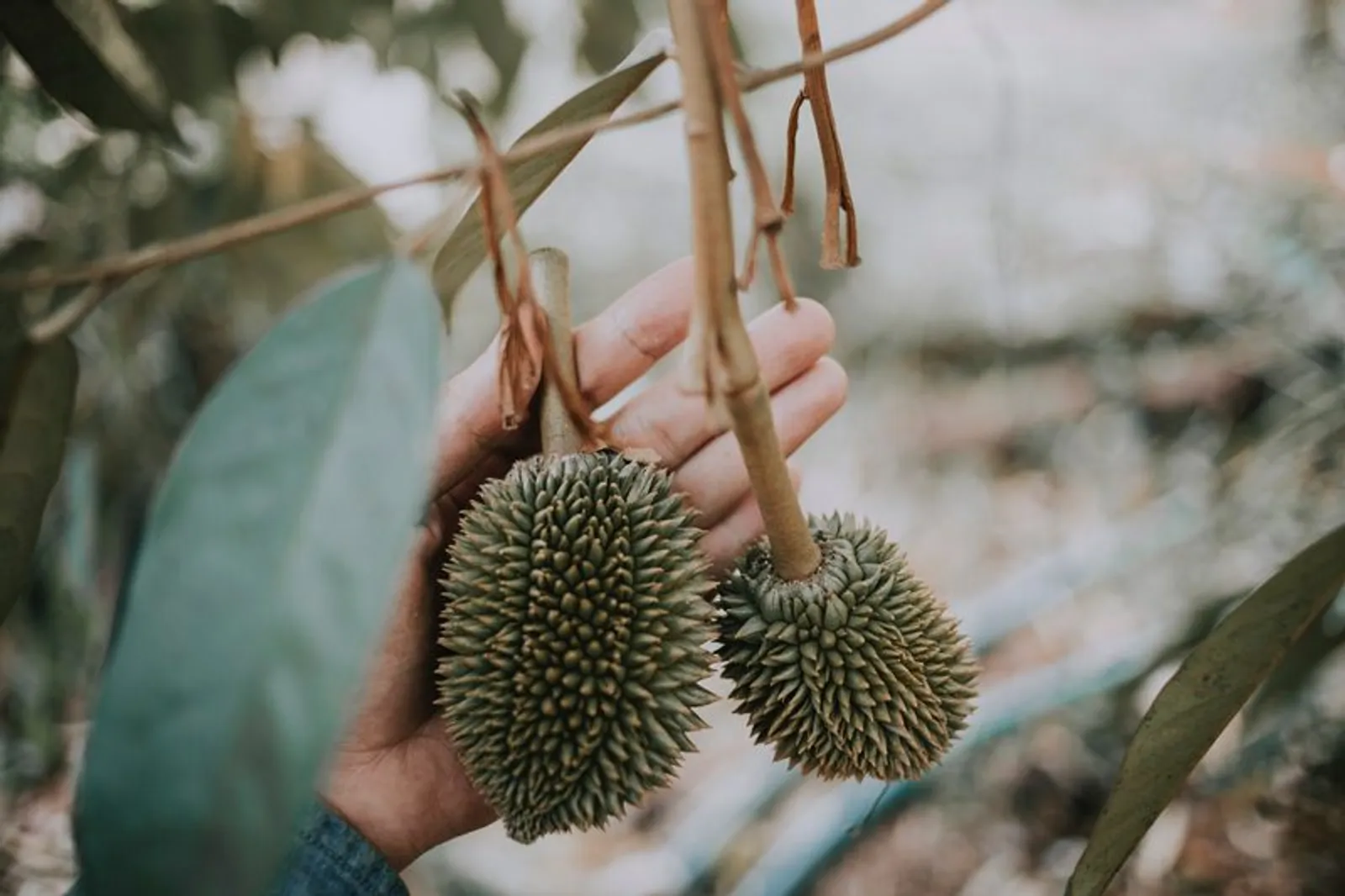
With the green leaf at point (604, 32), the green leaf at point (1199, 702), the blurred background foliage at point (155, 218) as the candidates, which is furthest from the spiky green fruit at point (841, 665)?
the green leaf at point (604, 32)

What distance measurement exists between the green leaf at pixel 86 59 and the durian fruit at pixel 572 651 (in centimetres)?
42

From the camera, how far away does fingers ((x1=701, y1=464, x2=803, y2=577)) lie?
108cm

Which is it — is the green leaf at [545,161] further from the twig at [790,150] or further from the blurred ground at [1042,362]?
the blurred ground at [1042,362]

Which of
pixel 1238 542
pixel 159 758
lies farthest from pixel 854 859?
pixel 159 758

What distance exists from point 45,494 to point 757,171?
0.47 m

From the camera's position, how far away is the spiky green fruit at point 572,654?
27.7 inches

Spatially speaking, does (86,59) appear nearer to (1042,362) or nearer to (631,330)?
(631,330)

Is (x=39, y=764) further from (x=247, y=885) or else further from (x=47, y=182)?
(x=247, y=885)

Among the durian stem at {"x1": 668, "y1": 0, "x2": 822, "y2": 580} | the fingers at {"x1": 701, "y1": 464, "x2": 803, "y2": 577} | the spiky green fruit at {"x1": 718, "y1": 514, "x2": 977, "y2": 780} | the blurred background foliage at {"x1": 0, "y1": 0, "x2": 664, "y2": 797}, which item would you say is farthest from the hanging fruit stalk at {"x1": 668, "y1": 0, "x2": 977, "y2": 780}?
the blurred background foliage at {"x1": 0, "y1": 0, "x2": 664, "y2": 797}

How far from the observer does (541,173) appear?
790 millimetres

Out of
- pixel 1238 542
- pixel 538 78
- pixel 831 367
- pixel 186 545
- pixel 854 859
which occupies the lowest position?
pixel 854 859

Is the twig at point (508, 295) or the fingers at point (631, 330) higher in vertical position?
the twig at point (508, 295)

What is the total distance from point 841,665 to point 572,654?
19 centimetres

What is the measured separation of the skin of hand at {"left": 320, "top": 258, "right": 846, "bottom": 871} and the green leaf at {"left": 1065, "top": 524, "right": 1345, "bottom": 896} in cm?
40
